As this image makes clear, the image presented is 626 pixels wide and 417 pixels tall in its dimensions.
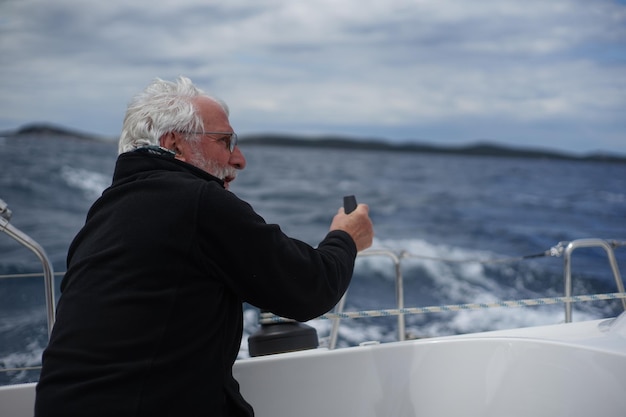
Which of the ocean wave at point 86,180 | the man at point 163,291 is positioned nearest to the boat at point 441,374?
the man at point 163,291

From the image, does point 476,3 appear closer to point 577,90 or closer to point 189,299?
point 577,90

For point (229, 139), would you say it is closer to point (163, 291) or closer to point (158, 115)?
point (158, 115)

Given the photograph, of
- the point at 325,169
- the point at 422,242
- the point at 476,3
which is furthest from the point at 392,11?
the point at 422,242

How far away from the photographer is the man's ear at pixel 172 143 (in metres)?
1.20

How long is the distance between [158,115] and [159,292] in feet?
1.04

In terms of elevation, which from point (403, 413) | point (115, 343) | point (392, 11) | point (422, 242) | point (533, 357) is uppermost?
point (392, 11)

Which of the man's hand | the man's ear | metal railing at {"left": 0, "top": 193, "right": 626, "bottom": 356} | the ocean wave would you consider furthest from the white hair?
the ocean wave

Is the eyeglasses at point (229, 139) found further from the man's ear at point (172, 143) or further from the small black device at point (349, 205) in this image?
the small black device at point (349, 205)

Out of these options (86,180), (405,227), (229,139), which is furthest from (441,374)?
(86,180)

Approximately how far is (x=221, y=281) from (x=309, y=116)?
2076 cm

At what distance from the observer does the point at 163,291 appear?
3.51 ft

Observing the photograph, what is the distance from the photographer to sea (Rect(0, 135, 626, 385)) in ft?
16.2

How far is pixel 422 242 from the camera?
A: 973 centimetres

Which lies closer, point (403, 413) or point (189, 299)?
point (189, 299)
